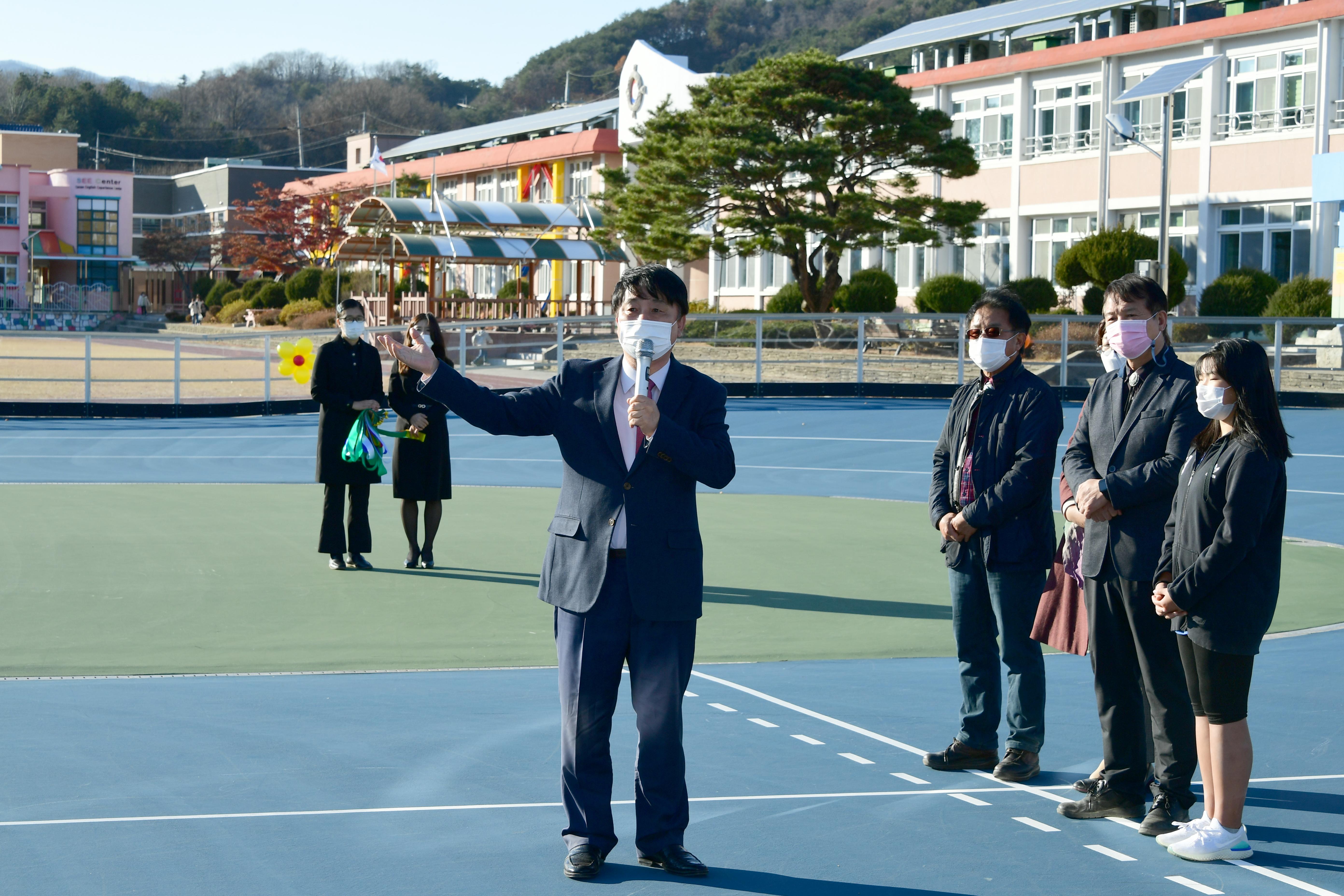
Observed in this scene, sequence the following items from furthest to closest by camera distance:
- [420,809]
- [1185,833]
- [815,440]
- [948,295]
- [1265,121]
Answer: [1265,121], [948,295], [815,440], [420,809], [1185,833]

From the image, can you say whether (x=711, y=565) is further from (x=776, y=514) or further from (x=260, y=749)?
(x=260, y=749)

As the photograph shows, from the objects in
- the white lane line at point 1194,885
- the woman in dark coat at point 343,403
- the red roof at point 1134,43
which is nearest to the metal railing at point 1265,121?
the red roof at point 1134,43

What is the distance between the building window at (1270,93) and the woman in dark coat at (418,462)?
32898 mm

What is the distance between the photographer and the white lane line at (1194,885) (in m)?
4.65

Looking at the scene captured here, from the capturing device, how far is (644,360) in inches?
185

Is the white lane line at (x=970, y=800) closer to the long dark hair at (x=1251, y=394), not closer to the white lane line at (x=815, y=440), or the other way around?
the long dark hair at (x=1251, y=394)

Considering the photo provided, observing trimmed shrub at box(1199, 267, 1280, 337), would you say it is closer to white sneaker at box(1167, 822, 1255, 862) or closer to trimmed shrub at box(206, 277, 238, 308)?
white sneaker at box(1167, 822, 1255, 862)

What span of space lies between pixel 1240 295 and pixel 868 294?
Answer: 387 inches

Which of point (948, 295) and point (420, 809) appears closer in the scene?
point (420, 809)

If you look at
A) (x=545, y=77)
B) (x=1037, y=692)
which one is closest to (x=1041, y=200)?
(x=1037, y=692)

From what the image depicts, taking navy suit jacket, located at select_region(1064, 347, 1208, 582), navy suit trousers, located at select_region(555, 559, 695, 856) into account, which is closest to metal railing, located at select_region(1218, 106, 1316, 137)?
navy suit jacket, located at select_region(1064, 347, 1208, 582)

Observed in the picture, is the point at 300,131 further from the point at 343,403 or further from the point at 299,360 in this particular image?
the point at 343,403

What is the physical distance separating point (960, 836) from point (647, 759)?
1.17 m

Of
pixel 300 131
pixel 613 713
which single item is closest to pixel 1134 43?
pixel 613 713
